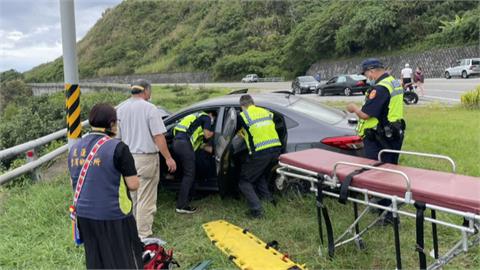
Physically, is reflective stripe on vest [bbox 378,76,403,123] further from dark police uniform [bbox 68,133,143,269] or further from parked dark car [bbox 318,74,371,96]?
parked dark car [bbox 318,74,371,96]

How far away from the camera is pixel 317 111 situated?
5234mm

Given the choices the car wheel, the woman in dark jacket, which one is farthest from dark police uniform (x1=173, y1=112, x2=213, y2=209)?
the car wheel

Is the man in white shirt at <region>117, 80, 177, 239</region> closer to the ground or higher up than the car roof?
closer to the ground

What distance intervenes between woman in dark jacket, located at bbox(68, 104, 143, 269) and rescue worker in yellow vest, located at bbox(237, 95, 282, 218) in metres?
1.88

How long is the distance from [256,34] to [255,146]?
185 ft

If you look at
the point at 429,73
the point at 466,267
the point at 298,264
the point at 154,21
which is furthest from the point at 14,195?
the point at 154,21

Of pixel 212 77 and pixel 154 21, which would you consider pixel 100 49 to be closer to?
pixel 154 21

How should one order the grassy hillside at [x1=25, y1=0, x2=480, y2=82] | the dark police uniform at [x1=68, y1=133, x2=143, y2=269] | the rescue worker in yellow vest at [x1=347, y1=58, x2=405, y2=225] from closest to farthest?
1. the dark police uniform at [x1=68, y1=133, x2=143, y2=269]
2. the rescue worker in yellow vest at [x1=347, y1=58, x2=405, y2=225]
3. the grassy hillside at [x1=25, y1=0, x2=480, y2=82]

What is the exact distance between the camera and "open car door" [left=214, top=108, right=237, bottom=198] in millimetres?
4430

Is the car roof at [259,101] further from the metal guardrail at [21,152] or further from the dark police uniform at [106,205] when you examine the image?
the metal guardrail at [21,152]

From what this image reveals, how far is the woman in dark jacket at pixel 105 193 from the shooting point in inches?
109

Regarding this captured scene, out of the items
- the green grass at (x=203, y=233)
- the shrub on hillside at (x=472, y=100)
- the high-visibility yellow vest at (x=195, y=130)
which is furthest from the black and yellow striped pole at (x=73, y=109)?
the shrub on hillside at (x=472, y=100)

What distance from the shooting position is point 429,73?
115ft

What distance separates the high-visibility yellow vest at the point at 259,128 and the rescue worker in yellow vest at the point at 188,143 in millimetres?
554
